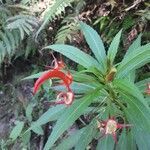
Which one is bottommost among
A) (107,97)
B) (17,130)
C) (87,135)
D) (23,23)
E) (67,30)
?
(87,135)

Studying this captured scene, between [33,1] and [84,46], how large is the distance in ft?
2.09

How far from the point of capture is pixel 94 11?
3.40 metres

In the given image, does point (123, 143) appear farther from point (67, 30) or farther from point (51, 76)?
point (67, 30)

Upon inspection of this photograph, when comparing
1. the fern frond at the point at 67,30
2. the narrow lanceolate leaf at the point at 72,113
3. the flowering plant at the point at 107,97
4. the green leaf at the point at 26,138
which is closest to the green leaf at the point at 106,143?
the flowering plant at the point at 107,97

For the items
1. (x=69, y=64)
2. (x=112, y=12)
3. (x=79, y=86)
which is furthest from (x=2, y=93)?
(x=79, y=86)

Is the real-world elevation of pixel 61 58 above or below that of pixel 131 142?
above

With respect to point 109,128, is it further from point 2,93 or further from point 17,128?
point 2,93

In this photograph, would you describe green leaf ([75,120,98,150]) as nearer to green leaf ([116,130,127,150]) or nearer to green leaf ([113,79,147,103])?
green leaf ([116,130,127,150])

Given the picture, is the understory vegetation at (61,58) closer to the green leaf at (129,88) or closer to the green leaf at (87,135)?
the green leaf at (87,135)

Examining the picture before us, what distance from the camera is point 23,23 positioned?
11.1 feet

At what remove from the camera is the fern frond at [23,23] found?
3.34 metres

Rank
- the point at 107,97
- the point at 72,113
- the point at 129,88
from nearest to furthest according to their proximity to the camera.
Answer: the point at 129,88, the point at 72,113, the point at 107,97

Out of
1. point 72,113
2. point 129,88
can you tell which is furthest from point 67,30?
point 129,88

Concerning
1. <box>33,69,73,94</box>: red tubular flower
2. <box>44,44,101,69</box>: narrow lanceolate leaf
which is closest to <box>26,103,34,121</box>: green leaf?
<box>44,44,101,69</box>: narrow lanceolate leaf
